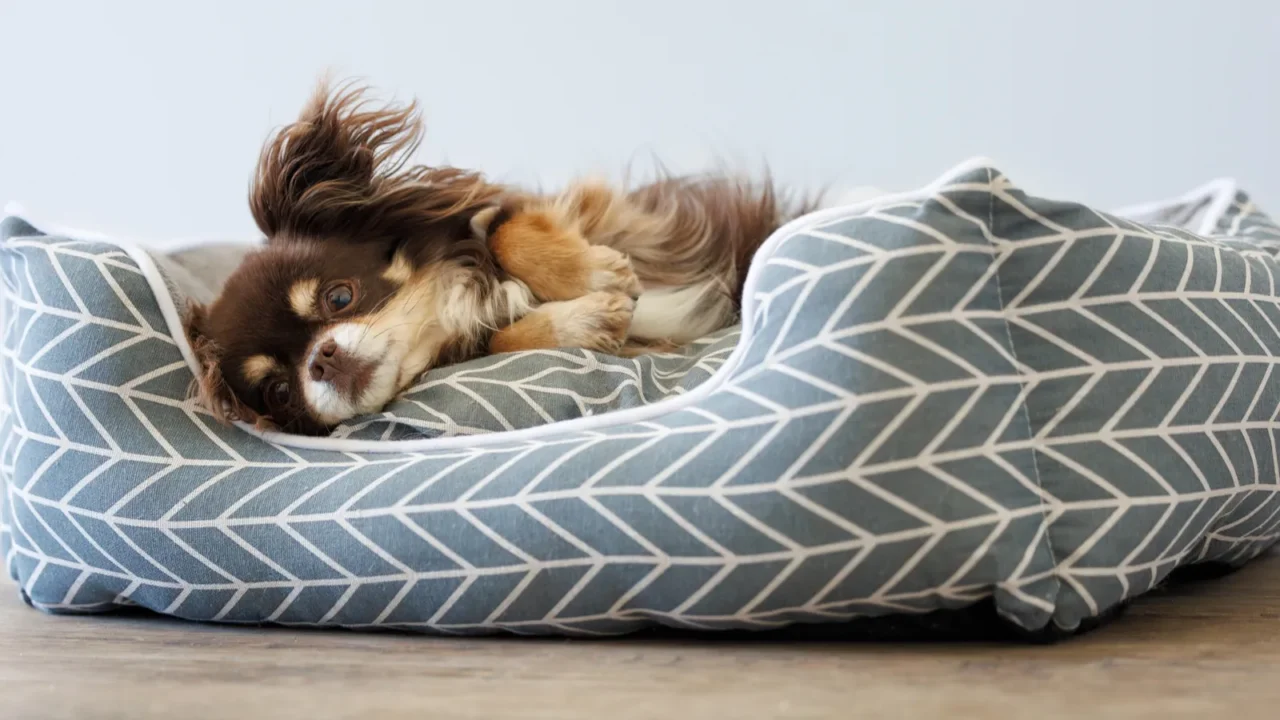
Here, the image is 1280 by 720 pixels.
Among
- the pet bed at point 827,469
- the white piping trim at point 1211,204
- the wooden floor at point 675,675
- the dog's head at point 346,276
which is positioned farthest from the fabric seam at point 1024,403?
the dog's head at point 346,276

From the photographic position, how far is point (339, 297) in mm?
1988

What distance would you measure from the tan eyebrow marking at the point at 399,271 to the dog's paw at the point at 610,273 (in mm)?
353

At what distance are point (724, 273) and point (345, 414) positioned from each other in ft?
2.91

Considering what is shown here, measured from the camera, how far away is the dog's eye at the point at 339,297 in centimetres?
198

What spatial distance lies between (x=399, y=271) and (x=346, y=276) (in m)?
0.11

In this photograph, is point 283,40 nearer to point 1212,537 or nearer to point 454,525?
point 454,525

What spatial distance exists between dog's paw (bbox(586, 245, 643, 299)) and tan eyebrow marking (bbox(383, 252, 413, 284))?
1.16 feet

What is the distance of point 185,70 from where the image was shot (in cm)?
322

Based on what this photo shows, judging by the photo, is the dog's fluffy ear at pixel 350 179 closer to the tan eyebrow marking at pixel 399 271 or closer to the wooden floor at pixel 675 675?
the tan eyebrow marking at pixel 399 271

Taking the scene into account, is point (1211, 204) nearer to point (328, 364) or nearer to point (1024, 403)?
point (1024, 403)

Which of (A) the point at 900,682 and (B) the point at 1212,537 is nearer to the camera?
(A) the point at 900,682

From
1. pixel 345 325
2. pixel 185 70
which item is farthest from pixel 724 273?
pixel 185 70

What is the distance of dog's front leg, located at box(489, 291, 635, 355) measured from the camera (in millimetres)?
1958

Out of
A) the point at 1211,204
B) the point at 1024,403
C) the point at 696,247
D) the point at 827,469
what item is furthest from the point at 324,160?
the point at 1211,204
